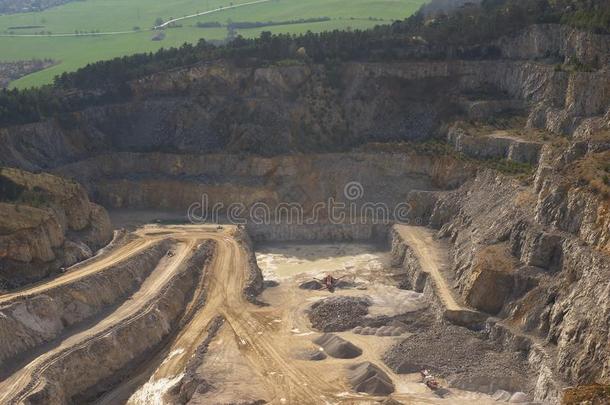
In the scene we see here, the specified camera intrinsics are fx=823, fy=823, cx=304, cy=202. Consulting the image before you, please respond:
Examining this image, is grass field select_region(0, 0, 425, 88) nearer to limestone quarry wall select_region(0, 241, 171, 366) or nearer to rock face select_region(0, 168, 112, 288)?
rock face select_region(0, 168, 112, 288)

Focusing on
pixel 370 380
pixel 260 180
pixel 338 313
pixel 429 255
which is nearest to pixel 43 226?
pixel 338 313

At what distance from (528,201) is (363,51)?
44.1 m

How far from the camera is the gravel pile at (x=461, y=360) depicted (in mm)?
50656

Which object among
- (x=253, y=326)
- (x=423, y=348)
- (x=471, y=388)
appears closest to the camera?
(x=471, y=388)

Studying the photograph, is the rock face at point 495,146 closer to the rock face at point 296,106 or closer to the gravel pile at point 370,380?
the rock face at point 296,106

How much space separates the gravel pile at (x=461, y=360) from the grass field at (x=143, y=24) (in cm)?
8404

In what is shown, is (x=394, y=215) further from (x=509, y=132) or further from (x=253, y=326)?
(x=253, y=326)

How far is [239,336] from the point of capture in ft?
196

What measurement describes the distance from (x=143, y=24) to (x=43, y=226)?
12157 cm

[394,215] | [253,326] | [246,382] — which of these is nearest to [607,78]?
[394,215]

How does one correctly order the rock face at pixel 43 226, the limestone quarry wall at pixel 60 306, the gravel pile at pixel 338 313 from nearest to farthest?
the limestone quarry wall at pixel 60 306
the rock face at pixel 43 226
the gravel pile at pixel 338 313

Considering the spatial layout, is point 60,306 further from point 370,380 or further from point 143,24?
point 143,24

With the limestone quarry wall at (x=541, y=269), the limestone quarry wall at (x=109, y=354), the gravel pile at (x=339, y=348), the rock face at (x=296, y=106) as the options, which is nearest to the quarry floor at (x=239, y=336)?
the limestone quarry wall at (x=109, y=354)

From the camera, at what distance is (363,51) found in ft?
338
